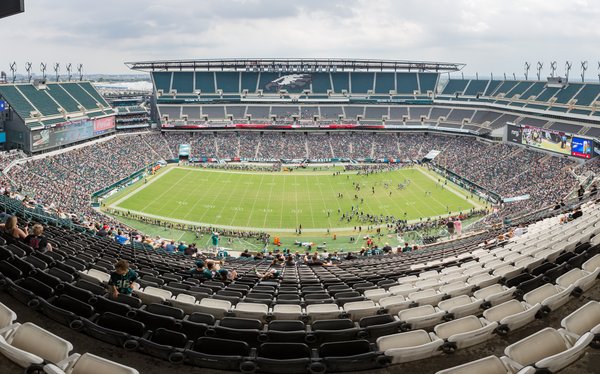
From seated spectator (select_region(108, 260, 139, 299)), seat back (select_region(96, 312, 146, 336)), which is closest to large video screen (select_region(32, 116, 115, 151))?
seated spectator (select_region(108, 260, 139, 299))

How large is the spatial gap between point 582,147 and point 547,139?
6.46m

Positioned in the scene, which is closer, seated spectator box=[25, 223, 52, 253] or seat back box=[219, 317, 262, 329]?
seat back box=[219, 317, 262, 329]

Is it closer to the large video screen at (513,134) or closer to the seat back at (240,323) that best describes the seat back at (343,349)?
the seat back at (240,323)

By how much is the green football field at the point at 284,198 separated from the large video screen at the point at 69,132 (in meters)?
13.4

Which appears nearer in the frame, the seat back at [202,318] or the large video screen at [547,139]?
the seat back at [202,318]

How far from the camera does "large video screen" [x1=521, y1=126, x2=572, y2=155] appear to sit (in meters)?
56.7

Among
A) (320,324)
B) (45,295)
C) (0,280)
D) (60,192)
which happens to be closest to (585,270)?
(320,324)

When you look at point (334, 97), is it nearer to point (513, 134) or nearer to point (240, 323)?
point (513, 134)

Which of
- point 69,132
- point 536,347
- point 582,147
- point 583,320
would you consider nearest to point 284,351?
point 536,347

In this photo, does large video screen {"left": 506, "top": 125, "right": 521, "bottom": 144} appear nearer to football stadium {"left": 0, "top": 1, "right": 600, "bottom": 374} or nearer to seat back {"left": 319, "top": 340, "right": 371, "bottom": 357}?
football stadium {"left": 0, "top": 1, "right": 600, "bottom": 374}

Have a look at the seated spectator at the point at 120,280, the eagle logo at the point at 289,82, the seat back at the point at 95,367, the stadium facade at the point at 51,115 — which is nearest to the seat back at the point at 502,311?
the seat back at the point at 95,367

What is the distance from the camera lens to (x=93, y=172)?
6003 cm

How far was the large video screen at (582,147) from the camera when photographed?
173 ft

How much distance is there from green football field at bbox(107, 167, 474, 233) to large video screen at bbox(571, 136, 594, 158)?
13.7 meters
